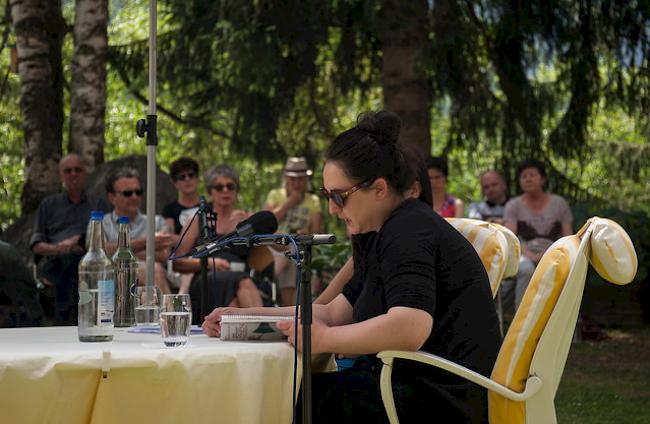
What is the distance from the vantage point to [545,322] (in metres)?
3.32

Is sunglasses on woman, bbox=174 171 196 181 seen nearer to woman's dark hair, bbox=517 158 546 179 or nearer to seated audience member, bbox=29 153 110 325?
seated audience member, bbox=29 153 110 325

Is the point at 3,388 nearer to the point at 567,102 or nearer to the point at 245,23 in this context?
the point at 245,23

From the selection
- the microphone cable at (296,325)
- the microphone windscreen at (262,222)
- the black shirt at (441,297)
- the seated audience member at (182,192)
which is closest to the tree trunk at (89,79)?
the seated audience member at (182,192)

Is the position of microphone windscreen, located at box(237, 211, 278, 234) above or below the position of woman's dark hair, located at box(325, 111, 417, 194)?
below

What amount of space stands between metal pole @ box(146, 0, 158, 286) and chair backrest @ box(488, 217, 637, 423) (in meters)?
1.85

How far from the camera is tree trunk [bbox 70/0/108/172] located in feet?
35.0

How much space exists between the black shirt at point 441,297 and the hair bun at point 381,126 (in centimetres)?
19

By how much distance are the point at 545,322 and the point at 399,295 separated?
0.43 metres

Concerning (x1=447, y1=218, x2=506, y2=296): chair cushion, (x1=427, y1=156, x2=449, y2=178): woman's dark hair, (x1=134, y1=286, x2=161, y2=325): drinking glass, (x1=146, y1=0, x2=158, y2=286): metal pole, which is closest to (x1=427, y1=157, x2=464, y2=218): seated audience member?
(x1=427, y1=156, x2=449, y2=178): woman's dark hair

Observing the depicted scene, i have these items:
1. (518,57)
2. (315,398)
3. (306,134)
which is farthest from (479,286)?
(306,134)

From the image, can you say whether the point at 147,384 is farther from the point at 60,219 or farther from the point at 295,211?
the point at 295,211

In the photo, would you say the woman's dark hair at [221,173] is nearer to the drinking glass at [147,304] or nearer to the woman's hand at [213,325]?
the drinking glass at [147,304]

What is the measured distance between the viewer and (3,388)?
2.83m

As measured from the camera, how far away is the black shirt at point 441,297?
3295 mm
